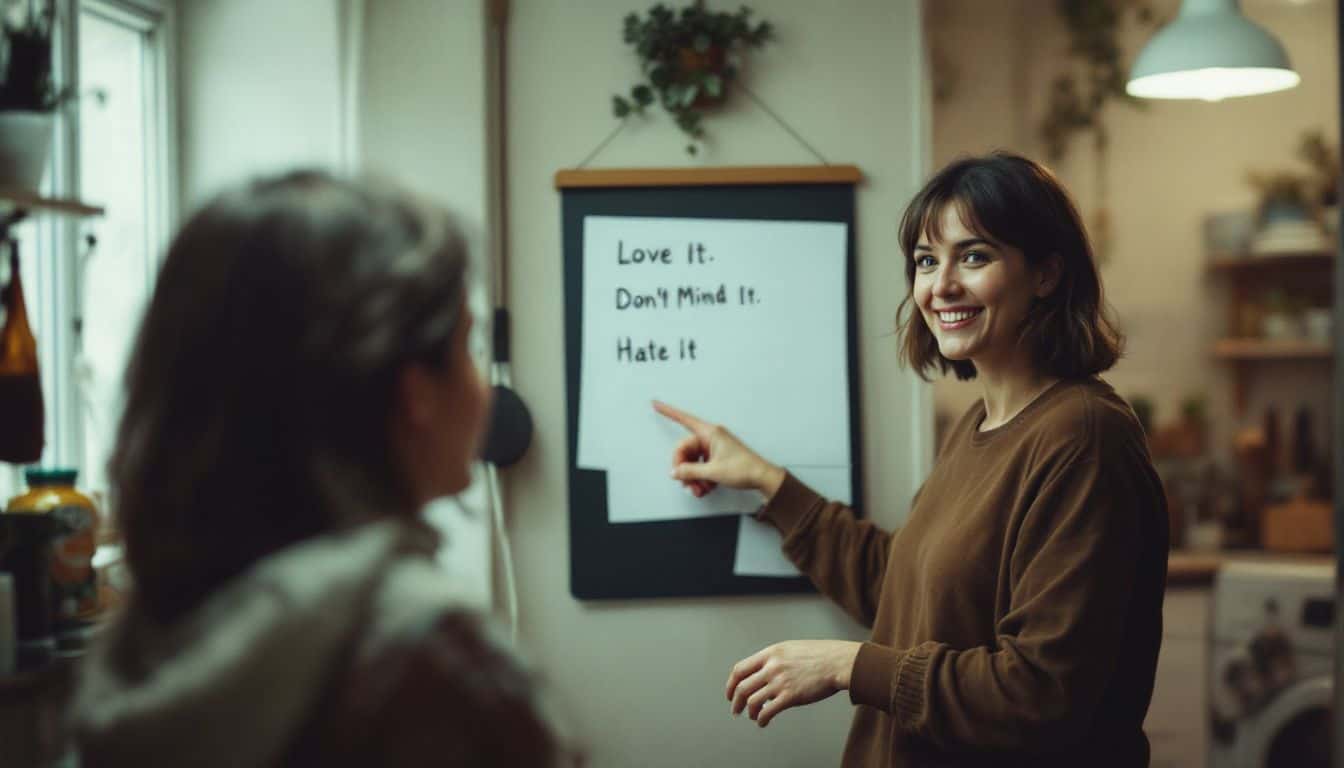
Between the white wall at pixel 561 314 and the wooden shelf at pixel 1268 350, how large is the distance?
7.06 feet

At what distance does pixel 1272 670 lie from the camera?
9.85 ft

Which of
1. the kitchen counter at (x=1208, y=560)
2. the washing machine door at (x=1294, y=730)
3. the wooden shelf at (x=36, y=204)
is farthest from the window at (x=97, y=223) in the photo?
the washing machine door at (x=1294, y=730)

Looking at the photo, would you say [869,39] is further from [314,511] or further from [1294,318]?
[1294,318]

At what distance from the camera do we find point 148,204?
1.82 meters

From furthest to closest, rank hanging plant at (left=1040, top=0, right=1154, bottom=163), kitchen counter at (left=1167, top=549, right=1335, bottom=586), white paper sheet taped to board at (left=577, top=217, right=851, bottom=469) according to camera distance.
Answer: hanging plant at (left=1040, top=0, right=1154, bottom=163) < kitchen counter at (left=1167, top=549, right=1335, bottom=586) < white paper sheet taped to board at (left=577, top=217, right=851, bottom=469)

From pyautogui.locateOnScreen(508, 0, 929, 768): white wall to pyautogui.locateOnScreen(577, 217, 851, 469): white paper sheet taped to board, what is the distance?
0.07m

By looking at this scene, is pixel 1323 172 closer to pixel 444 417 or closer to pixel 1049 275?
pixel 1049 275

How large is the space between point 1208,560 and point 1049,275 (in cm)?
208

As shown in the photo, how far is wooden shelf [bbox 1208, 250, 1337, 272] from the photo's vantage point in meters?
3.46

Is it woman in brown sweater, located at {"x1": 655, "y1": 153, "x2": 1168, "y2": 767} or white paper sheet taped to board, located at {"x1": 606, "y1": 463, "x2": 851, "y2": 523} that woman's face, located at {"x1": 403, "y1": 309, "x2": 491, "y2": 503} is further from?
white paper sheet taped to board, located at {"x1": 606, "y1": 463, "x2": 851, "y2": 523}

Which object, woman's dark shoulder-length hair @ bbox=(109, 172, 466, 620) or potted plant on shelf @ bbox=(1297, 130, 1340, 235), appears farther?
potted plant on shelf @ bbox=(1297, 130, 1340, 235)

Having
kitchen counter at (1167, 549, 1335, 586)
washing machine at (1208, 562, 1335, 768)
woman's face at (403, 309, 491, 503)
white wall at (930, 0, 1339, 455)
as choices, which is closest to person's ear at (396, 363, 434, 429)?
woman's face at (403, 309, 491, 503)

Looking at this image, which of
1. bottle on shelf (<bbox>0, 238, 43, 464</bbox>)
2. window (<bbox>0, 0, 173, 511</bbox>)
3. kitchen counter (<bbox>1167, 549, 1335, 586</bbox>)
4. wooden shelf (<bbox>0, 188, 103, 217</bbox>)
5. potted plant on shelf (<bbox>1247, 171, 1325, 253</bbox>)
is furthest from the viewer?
potted plant on shelf (<bbox>1247, 171, 1325, 253</bbox>)

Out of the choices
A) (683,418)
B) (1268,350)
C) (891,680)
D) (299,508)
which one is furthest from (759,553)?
(1268,350)
